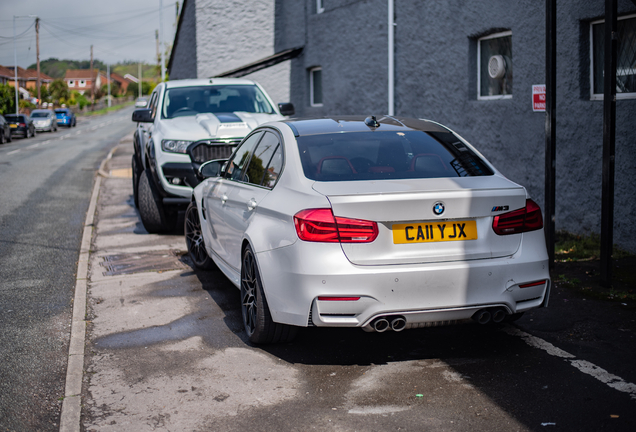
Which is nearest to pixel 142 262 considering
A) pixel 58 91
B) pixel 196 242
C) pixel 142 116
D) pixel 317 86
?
pixel 196 242

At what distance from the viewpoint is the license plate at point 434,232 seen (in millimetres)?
4098

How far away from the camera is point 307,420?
3.65 m

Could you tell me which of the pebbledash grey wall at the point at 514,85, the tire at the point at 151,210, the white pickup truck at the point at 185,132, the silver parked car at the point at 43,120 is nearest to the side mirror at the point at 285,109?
the white pickup truck at the point at 185,132

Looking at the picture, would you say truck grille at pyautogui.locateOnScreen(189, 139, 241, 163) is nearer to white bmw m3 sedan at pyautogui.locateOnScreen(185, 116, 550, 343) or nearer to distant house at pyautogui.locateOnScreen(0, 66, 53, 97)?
white bmw m3 sedan at pyautogui.locateOnScreen(185, 116, 550, 343)

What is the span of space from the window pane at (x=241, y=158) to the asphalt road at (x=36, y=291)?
1928 mm

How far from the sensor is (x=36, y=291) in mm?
6789

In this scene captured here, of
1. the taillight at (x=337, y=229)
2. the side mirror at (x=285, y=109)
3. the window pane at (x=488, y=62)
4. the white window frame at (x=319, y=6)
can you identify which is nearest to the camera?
the taillight at (x=337, y=229)

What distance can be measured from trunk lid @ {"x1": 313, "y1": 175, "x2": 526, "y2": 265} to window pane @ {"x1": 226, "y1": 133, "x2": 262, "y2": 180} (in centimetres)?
167

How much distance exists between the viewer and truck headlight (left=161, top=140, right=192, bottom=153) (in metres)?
9.25

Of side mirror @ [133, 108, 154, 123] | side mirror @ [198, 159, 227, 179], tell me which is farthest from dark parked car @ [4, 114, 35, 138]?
side mirror @ [198, 159, 227, 179]

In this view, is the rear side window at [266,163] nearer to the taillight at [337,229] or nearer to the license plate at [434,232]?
the taillight at [337,229]

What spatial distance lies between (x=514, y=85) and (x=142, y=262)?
5811mm

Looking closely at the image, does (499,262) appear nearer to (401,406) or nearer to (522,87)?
(401,406)

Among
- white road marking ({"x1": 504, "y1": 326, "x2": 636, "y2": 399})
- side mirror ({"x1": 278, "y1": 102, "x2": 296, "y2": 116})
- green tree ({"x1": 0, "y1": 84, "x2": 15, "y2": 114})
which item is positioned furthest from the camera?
green tree ({"x1": 0, "y1": 84, "x2": 15, "y2": 114})
